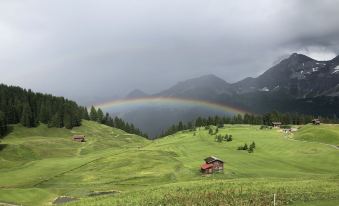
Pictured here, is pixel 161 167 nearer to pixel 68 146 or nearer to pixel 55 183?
pixel 55 183

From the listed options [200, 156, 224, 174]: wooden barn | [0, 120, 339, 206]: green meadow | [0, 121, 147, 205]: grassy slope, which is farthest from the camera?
[200, 156, 224, 174]: wooden barn

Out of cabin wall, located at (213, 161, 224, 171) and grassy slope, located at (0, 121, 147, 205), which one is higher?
cabin wall, located at (213, 161, 224, 171)

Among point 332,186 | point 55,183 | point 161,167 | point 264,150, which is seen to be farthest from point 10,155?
point 332,186

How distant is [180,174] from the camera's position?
11719 centimetres

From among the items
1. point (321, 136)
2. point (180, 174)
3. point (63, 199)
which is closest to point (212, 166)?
point (180, 174)

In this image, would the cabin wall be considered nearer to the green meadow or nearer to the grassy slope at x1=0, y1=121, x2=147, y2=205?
the green meadow

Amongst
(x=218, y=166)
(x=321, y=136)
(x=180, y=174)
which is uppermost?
(x=321, y=136)

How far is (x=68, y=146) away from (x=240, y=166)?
310 ft

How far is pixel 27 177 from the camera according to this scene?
123562 mm

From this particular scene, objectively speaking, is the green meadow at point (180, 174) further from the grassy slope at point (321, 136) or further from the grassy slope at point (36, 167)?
the grassy slope at point (321, 136)

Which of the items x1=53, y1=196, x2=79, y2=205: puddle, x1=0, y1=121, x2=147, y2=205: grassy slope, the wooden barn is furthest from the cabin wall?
x1=53, y1=196, x2=79, y2=205: puddle

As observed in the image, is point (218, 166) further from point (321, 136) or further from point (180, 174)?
point (321, 136)

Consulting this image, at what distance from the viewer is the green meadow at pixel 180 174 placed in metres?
63.3

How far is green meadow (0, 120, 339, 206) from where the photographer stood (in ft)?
208
